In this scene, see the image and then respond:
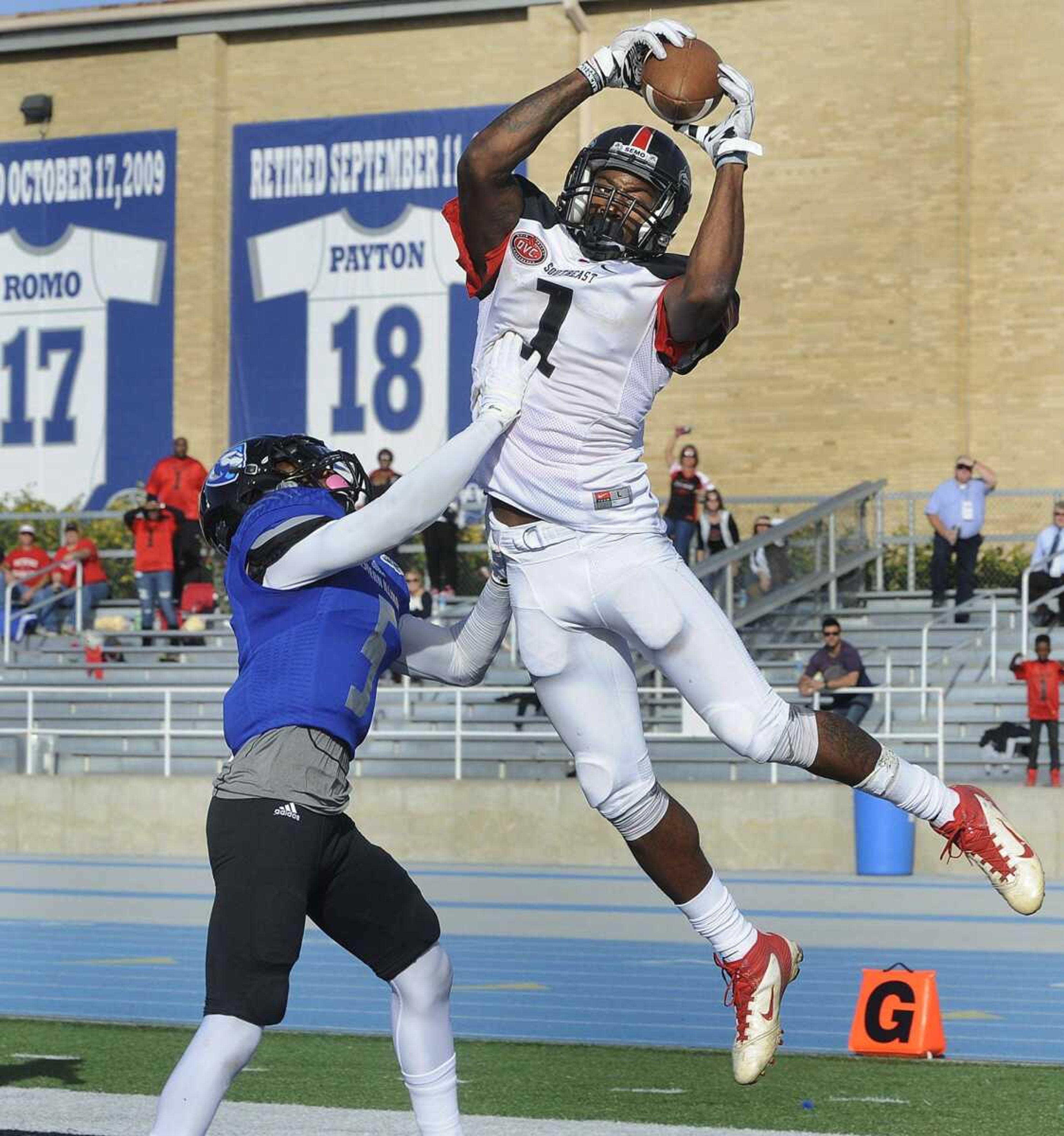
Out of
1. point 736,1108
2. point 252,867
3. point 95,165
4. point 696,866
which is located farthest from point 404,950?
point 95,165

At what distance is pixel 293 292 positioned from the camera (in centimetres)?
2994

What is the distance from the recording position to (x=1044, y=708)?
58.0 feet

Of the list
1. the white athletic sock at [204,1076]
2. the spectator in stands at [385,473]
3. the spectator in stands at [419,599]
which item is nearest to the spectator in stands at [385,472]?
the spectator in stands at [385,473]

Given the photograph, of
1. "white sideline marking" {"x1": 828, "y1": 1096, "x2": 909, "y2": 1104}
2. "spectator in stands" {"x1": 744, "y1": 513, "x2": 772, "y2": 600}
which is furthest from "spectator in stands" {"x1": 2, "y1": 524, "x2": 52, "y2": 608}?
"white sideline marking" {"x1": 828, "y1": 1096, "x2": 909, "y2": 1104}

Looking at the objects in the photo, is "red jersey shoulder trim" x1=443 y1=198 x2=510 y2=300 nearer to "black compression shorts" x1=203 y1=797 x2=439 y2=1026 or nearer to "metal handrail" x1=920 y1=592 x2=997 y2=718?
"black compression shorts" x1=203 y1=797 x2=439 y2=1026

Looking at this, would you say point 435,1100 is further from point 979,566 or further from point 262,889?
point 979,566

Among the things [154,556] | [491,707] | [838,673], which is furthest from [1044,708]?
[154,556]

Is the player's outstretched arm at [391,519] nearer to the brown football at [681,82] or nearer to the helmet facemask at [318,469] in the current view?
the helmet facemask at [318,469]

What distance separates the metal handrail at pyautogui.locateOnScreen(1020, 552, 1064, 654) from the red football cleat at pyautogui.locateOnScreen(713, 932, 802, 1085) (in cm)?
1386

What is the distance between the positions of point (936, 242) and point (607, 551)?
23.0 meters

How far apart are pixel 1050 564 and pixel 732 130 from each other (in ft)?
51.9

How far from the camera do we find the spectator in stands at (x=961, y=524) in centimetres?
2142

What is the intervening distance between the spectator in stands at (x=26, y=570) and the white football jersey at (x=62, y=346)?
17.4 ft

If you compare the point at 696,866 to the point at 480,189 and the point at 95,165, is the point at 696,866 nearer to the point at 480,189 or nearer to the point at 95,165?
the point at 480,189
